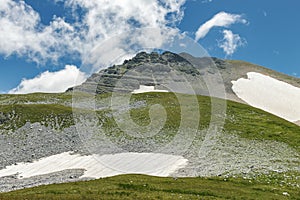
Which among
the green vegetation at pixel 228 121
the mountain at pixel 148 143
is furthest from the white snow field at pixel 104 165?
the green vegetation at pixel 228 121

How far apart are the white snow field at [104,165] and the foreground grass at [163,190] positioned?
8742 mm

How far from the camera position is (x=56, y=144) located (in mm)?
59656

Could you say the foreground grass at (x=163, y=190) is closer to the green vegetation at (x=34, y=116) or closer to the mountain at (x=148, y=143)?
the mountain at (x=148, y=143)

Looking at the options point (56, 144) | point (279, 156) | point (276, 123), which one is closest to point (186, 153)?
point (279, 156)

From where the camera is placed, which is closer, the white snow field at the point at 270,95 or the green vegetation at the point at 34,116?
the green vegetation at the point at 34,116

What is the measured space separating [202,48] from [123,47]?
9.25 meters

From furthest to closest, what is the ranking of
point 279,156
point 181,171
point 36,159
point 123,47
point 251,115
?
point 251,115
point 36,159
point 279,156
point 181,171
point 123,47

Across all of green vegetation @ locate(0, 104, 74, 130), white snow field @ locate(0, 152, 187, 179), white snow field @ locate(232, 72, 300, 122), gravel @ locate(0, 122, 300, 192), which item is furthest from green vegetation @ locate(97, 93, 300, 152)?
white snow field @ locate(232, 72, 300, 122)

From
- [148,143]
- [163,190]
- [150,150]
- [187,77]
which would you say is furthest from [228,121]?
[187,77]

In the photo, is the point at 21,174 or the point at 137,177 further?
the point at 21,174

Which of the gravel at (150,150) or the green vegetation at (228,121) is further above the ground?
the green vegetation at (228,121)

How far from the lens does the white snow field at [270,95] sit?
123m

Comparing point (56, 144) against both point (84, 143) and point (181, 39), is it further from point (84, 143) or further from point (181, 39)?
point (181, 39)

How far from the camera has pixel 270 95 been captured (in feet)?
461
